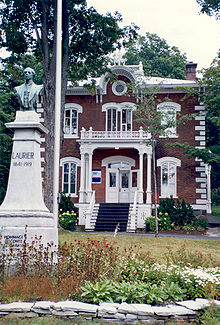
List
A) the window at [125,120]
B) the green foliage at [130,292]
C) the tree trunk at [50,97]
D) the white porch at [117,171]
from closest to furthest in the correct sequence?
the green foliage at [130,292], the tree trunk at [50,97], the white porch at [117,171], the window at [125,120]

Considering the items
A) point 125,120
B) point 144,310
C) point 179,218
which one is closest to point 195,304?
point 144,310

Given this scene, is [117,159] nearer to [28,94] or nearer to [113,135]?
[113,135]

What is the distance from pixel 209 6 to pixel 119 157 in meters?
10.4

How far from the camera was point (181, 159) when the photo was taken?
25234mm

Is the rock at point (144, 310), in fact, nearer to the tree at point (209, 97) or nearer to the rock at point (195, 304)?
the rock at point (195, 304)

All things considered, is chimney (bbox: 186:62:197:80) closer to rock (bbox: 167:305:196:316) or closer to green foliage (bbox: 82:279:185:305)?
green foliage (bbox: 82:279:185:305)

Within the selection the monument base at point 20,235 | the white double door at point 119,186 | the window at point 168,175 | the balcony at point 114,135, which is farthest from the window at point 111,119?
the monument base at point 20,235

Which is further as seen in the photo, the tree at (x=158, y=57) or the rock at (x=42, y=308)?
the tree at (x=158, y=57)

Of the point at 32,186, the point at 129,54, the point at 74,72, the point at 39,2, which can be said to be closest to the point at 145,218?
the point at 74,72

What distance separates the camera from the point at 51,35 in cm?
2130

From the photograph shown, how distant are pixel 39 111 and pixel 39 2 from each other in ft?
28.1

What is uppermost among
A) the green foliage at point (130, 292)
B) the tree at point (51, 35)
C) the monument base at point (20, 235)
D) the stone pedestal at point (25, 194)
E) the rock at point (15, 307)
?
the tree at point (51, 35)

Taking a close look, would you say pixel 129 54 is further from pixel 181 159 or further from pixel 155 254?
pixel 155 254

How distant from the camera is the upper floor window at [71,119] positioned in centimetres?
2647
